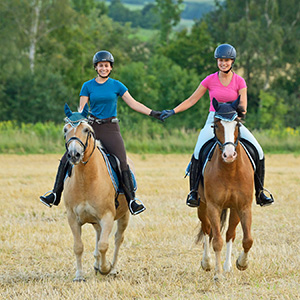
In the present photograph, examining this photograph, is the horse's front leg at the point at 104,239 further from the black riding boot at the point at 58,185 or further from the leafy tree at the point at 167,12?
the leafy tree at the point at 167,12

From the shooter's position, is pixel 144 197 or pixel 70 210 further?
pixel 144 197

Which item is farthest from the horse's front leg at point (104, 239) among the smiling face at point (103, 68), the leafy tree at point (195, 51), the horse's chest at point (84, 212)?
the leafy tree at point (195, 51)

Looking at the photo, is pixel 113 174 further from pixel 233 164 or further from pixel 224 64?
pixel 224 64

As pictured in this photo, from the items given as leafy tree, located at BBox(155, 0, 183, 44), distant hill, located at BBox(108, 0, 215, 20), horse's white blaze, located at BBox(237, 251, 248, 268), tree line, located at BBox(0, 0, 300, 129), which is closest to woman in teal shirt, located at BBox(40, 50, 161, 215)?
horse's white blaze, located at BBox(237, 251, 248, 268)

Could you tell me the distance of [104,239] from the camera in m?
7.59

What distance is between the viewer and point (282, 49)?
172 feet

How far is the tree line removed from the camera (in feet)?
151

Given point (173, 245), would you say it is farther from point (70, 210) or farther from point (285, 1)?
point (285, 1)

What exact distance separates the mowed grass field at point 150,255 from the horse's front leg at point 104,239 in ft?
0.57

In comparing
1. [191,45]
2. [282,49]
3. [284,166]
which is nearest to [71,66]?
[191,45]

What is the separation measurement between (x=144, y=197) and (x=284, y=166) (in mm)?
9548

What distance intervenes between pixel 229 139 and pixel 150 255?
2.78 meters

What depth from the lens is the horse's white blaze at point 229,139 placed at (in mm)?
7023

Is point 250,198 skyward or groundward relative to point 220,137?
groundward
